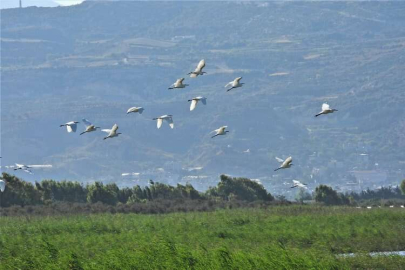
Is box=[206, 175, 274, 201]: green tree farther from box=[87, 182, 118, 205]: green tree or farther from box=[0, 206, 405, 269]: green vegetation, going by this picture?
box=[0, 206, 405, 269]: green vegetation

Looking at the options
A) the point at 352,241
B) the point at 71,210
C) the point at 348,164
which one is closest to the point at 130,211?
the point at 71,210

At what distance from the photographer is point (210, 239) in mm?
40656

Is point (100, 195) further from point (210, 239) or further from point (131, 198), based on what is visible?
point (210, 239)

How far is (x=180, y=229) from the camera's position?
4341cm

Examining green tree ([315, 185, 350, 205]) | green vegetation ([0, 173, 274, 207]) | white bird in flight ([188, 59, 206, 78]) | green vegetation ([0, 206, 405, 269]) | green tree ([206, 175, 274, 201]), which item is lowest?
green tree ([315, 185, 350, 205])

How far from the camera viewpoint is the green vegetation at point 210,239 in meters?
31.8

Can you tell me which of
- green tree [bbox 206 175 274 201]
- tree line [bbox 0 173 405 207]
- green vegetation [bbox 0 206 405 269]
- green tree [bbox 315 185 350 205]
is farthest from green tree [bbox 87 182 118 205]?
green vegetation [bbox 0 206 405 269]

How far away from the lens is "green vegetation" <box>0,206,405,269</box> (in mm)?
31812

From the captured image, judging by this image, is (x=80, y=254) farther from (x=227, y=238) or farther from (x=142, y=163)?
(x=142, y=163)

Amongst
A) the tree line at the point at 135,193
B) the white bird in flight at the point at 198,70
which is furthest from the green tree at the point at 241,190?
the white bird in flight at the point at 198,70

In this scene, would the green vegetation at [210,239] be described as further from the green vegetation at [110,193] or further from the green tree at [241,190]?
the green tree at [241,190]

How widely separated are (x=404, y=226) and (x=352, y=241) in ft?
12.1

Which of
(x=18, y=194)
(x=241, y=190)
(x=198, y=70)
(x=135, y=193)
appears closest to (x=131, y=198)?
(x=135, y=193)

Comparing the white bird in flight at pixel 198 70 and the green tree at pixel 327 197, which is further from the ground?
the white bird in flight at pixel 198 70
